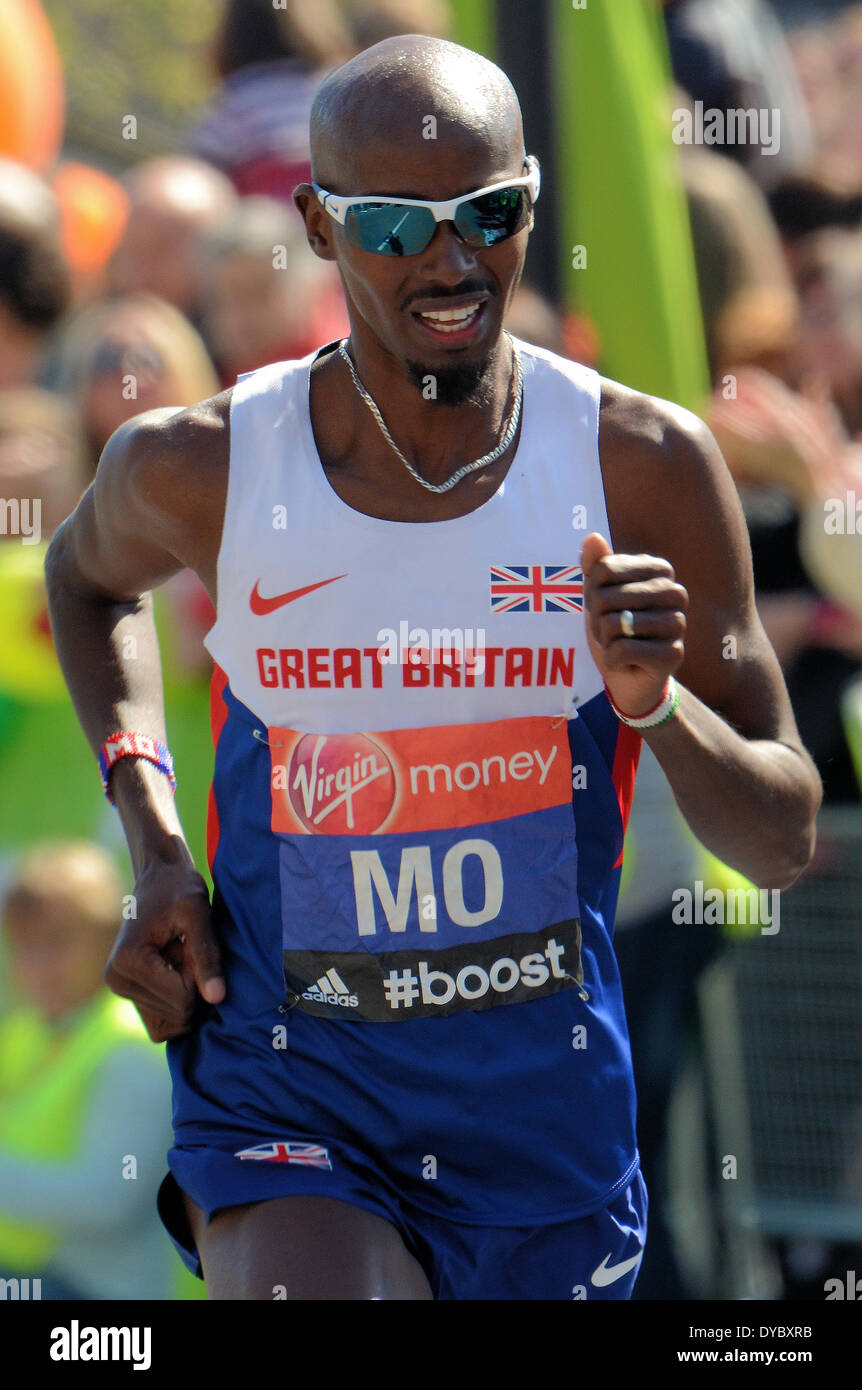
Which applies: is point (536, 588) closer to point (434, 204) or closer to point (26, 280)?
point (434, 204)

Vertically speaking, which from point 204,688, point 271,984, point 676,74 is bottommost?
point 271,984

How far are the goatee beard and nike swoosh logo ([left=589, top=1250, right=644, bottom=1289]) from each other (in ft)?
4.36

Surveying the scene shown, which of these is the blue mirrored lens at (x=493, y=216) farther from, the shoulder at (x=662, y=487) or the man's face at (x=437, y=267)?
the shoulder at (x=662, y=487)

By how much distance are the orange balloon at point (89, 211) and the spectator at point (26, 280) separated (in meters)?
1.19

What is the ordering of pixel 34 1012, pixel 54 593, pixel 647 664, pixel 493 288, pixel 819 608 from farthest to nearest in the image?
pixel 819 608
pixel 34 1012
pixel 54 593
pixel 493 288
pixel 647 664

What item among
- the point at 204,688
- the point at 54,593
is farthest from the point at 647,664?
the point at 204,688

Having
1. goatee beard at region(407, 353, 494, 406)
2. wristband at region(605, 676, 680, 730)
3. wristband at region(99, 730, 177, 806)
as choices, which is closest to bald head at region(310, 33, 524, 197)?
goatee beard at region(407, 353, 494, 406)

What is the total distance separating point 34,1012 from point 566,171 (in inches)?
108

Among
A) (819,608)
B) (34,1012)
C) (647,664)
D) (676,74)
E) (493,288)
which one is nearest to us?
(647,664)

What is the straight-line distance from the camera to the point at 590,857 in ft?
9.64

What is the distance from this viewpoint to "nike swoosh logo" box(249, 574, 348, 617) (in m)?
2.86

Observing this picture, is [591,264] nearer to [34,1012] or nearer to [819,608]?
[819,608]

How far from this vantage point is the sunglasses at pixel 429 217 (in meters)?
2.69

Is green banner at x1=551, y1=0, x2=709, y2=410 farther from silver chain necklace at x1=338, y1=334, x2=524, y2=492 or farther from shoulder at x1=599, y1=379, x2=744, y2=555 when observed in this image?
shoulder at x1=599, y1=379, x2=744, y2=555
